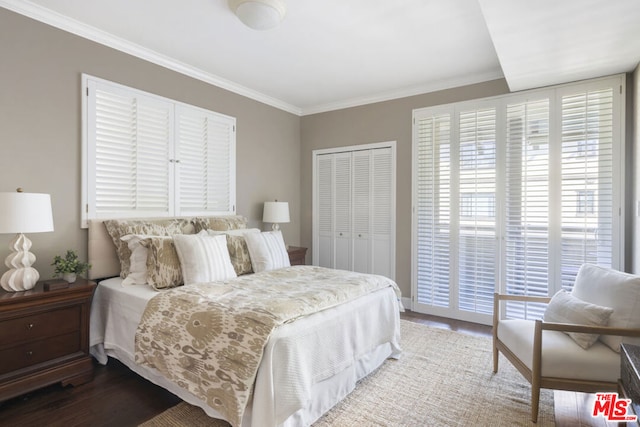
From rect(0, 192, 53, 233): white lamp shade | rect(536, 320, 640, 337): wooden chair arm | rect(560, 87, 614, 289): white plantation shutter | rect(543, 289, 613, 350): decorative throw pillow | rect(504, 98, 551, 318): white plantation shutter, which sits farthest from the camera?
rect(504, 98, 551, 318): white plantation shutter

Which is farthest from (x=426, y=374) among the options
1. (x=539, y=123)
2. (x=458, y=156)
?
(x=539, y=123)

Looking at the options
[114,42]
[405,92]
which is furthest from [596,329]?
[114,42]

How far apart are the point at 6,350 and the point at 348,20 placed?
3286mm

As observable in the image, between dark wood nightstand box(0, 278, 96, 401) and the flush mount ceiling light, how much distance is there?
226 cm

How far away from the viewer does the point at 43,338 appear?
2266mm

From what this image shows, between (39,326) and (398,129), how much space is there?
3952mm

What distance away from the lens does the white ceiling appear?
218 centimetres

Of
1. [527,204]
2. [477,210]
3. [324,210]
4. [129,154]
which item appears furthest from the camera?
[324,210]

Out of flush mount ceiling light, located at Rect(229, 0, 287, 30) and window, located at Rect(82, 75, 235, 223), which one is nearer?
flush mount ceiling light, located at Rect(229, 0, 287, 30)

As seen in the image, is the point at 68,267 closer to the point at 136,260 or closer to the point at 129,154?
the point at 136,260

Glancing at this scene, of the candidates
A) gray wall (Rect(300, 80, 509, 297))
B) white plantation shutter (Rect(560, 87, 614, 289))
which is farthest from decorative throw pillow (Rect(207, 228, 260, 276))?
white plantation shutter (Rect(560, 87, 614, 289))

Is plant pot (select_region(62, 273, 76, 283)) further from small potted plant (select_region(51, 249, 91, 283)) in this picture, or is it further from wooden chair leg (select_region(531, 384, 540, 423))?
wooden chair leg (select_region(531, 384, 540, 423))

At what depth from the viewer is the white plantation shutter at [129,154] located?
2.89 meters

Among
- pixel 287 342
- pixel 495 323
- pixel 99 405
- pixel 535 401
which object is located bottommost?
pixel 99 405
